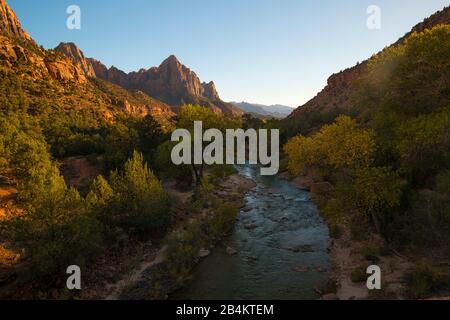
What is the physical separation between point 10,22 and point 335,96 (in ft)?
463

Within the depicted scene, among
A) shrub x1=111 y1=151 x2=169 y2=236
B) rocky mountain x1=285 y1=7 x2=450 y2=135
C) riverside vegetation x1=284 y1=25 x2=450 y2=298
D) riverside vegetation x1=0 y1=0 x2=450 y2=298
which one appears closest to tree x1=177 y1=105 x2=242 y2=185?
riverside vegetation x1=0 y1=0 x2=450 y2=298

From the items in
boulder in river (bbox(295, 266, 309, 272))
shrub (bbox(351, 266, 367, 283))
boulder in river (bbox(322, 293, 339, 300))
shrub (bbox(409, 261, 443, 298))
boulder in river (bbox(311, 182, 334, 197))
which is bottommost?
boulder in river (bbox(295, 266, 309, 272))

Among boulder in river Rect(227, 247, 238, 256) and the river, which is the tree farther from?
boulder in river Rect(227, 247, 238, 256)

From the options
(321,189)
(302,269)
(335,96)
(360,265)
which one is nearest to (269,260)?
(302,269)

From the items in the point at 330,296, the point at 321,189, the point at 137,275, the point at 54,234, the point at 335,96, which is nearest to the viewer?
the point at 330,296

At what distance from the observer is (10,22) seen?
141750 millimetres

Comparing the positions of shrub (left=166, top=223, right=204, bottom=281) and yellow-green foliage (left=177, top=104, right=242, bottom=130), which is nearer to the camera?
shrub (left=166, top=223, right=204, bottom=281)

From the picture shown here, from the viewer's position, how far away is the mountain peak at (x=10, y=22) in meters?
137

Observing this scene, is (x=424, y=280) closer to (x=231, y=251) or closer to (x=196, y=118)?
(x=231, y=251)

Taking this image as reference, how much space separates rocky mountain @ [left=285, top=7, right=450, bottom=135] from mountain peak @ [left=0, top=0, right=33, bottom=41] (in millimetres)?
119082

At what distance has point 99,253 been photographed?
75.4 feet

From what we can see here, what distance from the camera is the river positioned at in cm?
2112

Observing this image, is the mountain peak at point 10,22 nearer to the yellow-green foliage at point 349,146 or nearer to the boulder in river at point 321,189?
the boulder in river at point 321,189

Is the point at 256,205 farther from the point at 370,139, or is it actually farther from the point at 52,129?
the point at 52,129
